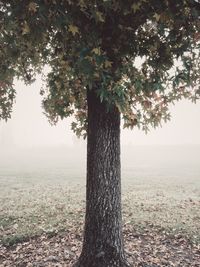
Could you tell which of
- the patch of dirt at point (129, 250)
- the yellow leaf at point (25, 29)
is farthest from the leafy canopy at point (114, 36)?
the patch of dirt at point (129, 250)

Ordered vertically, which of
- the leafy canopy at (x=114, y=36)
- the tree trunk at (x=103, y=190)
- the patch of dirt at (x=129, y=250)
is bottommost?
the patch of dirt at (x=129, y=250)

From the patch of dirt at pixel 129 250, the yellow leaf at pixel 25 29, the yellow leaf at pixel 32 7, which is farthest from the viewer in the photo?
the patch of dirt at pixel 129 250

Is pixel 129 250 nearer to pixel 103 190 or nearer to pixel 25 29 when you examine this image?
pixel 103 190

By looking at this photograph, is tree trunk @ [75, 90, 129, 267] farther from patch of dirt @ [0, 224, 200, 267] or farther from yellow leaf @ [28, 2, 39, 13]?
yellow leaf @ [28, 2, 39, 13]

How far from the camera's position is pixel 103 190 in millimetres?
7742

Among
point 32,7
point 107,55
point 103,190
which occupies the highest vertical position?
point 32,7

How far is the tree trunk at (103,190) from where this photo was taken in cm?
772

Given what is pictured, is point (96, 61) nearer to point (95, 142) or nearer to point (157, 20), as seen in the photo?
point (157, 20)

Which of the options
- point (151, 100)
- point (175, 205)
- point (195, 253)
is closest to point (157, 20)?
point (151, 100)

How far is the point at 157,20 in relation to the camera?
6.72 meters

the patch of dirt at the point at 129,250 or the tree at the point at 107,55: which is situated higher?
the tree at the point at 107,55

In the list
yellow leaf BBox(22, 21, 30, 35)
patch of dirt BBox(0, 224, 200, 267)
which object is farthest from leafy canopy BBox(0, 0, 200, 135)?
patch of dirt BBox(0, 224, 200, 267)

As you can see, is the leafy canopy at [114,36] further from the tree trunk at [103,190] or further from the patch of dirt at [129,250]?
the patch of dirt at [129,250]

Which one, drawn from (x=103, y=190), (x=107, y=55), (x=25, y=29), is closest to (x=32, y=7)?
(x=25, y=29)
